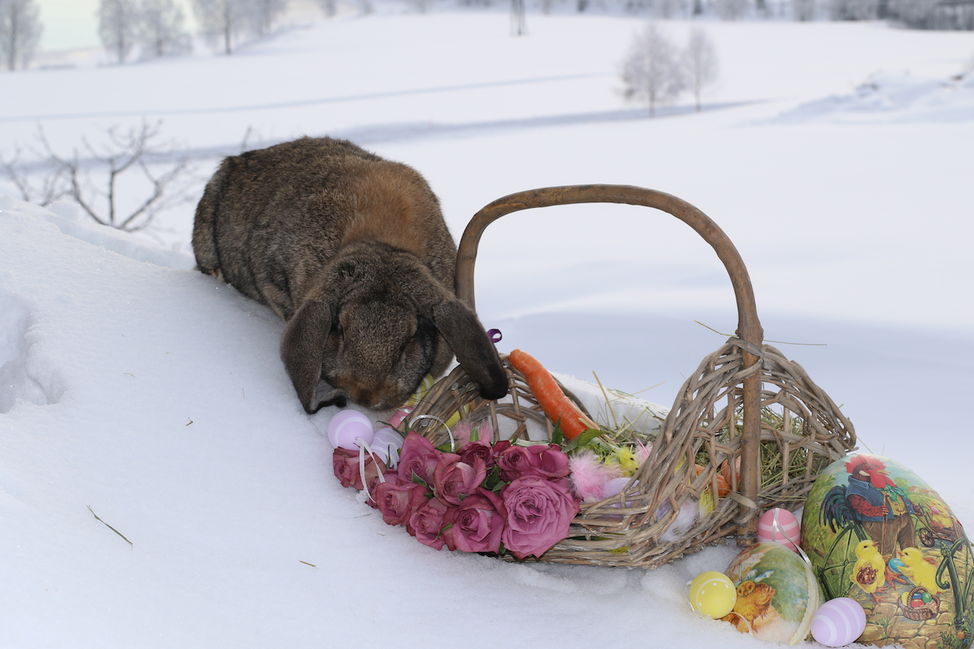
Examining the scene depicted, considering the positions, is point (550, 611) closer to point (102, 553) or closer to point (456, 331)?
point (456, 331)

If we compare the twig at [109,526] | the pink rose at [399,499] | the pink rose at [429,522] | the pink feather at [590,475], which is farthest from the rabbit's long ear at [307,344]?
the pink feather at [590,475]

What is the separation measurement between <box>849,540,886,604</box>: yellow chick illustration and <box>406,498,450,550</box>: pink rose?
36.9 inches

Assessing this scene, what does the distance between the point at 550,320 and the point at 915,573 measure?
9.09ft

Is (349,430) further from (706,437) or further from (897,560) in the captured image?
(897,560)

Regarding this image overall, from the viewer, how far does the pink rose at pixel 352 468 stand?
2434mm

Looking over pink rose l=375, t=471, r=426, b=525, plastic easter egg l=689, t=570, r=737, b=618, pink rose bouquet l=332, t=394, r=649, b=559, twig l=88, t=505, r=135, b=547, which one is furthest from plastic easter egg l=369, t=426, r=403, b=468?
plastic easter egg l=689, t=570, r=737, b=618

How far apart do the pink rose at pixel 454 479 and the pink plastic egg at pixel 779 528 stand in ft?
2.27

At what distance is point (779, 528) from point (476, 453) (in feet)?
2.45

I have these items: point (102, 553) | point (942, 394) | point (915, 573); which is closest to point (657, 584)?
point (915, 573)

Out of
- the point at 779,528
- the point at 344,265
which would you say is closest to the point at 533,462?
the point at 779,528

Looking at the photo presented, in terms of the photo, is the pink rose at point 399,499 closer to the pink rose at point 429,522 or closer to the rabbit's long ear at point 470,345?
the pink rose at point 429,522

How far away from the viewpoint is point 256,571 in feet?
7.07

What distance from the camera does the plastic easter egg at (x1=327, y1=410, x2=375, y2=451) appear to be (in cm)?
249

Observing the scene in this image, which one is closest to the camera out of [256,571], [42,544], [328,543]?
[42,544]
